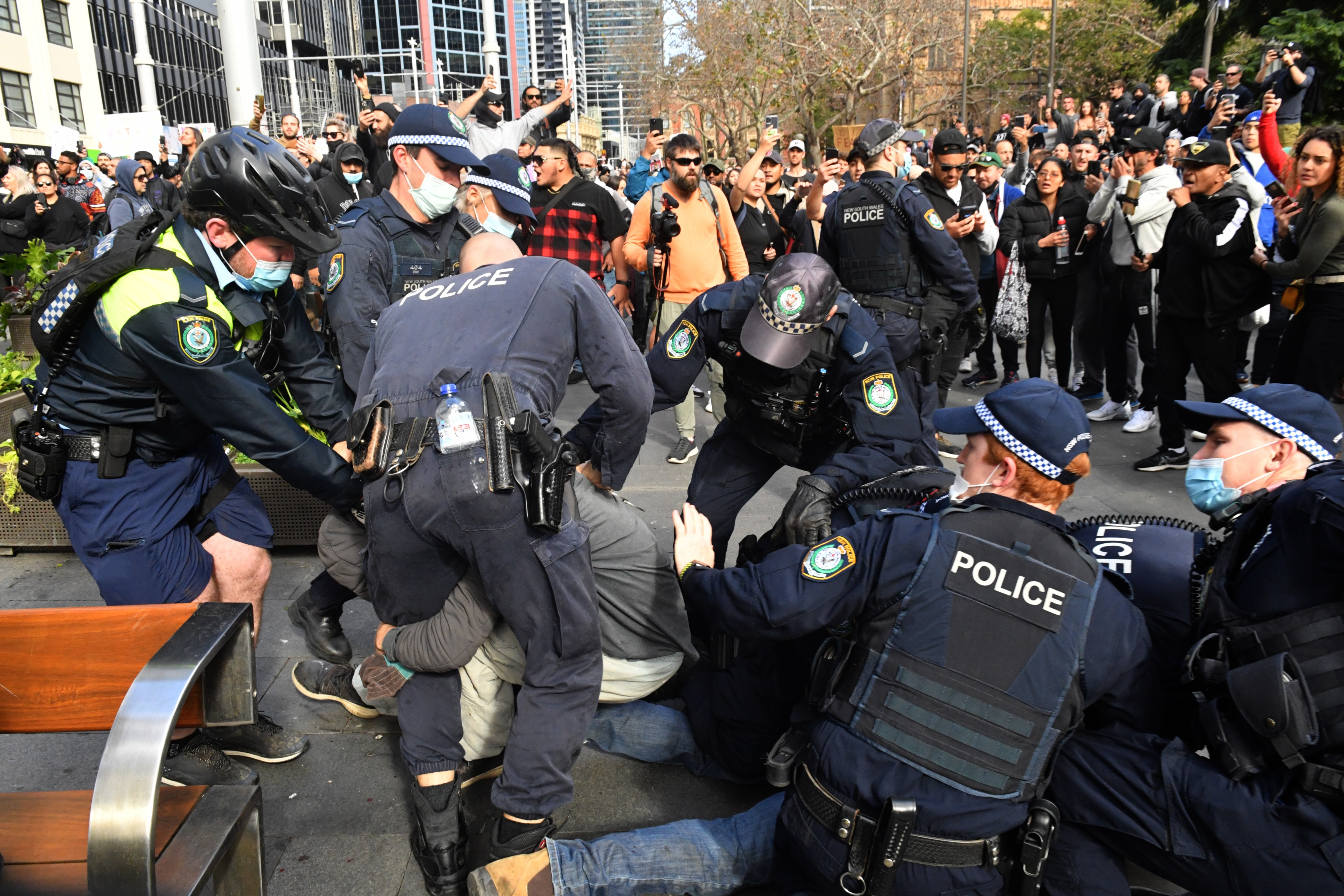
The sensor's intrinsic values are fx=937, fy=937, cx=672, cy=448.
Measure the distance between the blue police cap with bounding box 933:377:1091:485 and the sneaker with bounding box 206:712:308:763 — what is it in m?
2.24

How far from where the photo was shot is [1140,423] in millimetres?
6262

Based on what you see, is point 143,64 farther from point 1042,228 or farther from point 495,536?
point 495,536

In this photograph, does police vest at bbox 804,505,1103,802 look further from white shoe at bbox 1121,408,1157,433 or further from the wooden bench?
white shoe at bbox 1121,408,1157,433

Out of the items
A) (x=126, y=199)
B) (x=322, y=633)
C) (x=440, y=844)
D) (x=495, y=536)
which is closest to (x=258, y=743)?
(x=322, y=633)

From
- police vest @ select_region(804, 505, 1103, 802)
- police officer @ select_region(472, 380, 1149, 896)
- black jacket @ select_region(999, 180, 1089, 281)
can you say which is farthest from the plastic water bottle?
black jacket @ select_region(999, 180, 1089, 281)

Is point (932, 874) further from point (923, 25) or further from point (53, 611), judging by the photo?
point (923, 25)

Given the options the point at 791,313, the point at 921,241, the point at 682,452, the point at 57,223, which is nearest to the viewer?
the point at 791,313

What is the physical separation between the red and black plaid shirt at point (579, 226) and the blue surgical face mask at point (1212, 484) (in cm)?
484

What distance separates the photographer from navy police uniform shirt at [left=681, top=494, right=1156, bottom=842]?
1.94 metres

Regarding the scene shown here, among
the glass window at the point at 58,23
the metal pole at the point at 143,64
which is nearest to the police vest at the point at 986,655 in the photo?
the metal pole at the point at 143,64

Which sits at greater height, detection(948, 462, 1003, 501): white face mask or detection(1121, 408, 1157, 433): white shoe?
detection(948, 462, 1003, 501): white face mask

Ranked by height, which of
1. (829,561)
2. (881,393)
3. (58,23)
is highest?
(58,23)

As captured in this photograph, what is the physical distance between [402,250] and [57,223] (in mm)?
10923

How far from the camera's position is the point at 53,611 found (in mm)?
1781
